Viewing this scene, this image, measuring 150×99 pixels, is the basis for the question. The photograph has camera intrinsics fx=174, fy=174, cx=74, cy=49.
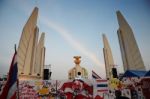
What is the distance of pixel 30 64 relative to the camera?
28906 millimetres

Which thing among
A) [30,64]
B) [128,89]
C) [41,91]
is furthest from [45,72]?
[30,64]

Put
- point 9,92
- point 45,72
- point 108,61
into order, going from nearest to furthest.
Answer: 1. point 9,92
2. point 45,72
3. point 108,61

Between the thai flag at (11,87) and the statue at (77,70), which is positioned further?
the statue at (77,70)

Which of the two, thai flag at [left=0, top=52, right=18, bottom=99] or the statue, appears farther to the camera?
the statue

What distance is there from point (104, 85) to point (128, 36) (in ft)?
108

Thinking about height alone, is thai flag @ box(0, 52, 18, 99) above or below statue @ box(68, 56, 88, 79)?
below

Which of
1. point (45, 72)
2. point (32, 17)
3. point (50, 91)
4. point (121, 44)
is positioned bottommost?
point (50, 91)

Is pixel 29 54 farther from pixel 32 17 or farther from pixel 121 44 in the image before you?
pixel 121 44

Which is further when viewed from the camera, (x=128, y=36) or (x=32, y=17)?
(x=128, y=36)

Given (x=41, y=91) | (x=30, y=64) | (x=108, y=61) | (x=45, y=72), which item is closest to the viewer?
(x=41, y=91)

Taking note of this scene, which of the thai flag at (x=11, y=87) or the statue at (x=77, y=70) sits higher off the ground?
the statue at (x=77, y=70)

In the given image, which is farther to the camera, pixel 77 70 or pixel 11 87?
pixel 77 70

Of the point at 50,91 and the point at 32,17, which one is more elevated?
the point at 32,17

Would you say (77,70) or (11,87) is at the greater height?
(77,70)
